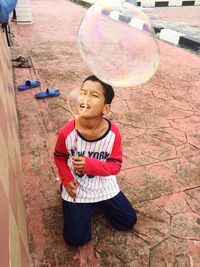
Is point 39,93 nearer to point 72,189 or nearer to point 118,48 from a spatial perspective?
point 72,189

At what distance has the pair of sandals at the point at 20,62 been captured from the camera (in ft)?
16.8

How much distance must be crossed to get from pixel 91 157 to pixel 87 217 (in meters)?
0.43

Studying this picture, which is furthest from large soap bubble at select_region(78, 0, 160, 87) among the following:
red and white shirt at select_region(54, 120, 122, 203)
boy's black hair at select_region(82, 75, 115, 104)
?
red and white shirt at select_region(54, 120, 122, 203)

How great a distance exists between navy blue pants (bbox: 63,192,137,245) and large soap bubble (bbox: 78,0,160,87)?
0.91 metres

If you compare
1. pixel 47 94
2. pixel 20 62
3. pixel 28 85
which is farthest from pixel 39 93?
pixel 20 62

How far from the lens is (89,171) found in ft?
5.87

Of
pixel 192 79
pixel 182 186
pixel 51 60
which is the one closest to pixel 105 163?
pixel 182 186

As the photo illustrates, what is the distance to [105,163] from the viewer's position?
1.89 m

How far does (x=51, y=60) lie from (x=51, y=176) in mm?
3489

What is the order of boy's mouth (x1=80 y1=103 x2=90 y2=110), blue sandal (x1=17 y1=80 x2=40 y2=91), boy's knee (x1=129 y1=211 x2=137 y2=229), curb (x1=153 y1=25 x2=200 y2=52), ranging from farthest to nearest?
curb (x1=153 y1=25 x2=200 y2=52), blue sandal (x1=17 y1=80 x2=40 y2=91), boy's knee (x1=129 y1=211 x2=137 y2=229), boy's mouth (x1=80 y1=103 x2=90 y2=110)

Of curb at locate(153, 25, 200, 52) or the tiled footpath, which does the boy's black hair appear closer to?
the tiled footpath

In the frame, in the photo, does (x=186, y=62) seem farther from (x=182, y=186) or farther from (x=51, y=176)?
(x=51, y=176)

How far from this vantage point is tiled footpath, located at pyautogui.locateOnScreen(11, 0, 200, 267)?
2006 millimetres

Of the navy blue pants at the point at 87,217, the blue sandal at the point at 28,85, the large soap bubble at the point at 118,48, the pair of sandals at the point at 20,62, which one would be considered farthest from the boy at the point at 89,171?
the pair of sandals at the point at 20,62
